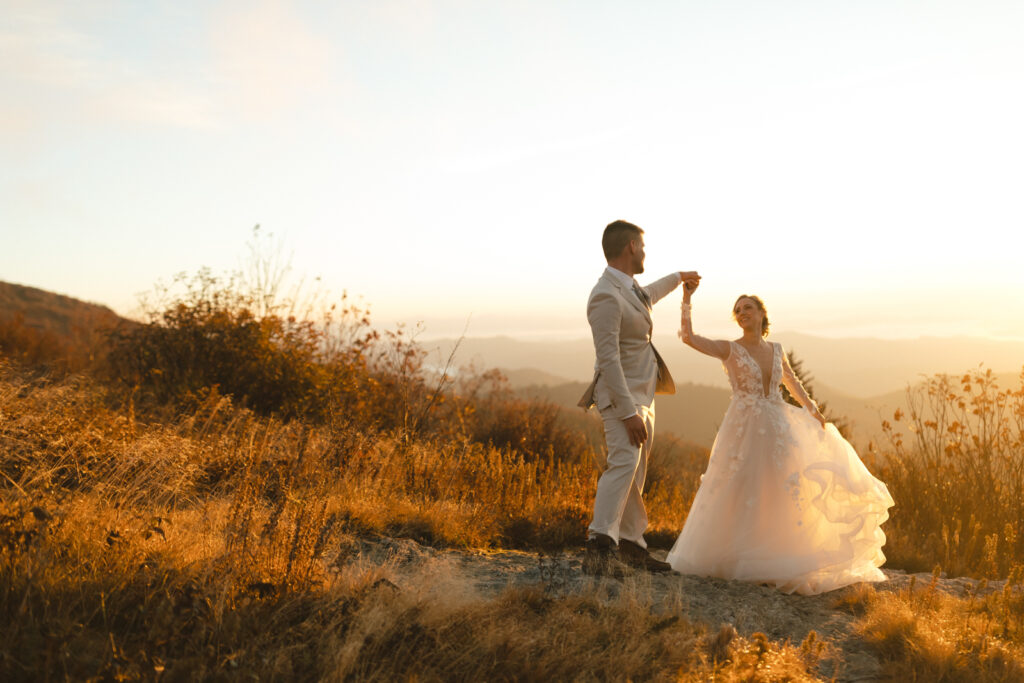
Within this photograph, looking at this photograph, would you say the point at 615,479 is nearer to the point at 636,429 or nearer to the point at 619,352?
the point at 636,429

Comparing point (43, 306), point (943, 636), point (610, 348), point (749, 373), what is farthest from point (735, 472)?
point (43, 306)

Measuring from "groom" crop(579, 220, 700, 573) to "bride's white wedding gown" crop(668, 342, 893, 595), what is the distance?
19.8 inches

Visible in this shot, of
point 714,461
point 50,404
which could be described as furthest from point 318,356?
point 714,461

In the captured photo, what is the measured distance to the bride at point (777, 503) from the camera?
215 inches

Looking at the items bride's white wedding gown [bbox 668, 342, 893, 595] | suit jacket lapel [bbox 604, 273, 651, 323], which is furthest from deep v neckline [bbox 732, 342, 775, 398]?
suit jacket lapel [bbox 604, 273, 651, 323]

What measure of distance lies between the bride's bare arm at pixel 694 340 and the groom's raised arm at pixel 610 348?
0.82 metres

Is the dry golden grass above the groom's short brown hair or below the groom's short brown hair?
below

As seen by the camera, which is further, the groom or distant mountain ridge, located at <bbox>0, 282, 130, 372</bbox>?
distant mountain ridge, located at <bbox>0, 282, 130, 372</bbox>

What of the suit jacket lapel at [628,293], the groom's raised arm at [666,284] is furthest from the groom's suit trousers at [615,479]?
the groom's raised arm at [666,284]

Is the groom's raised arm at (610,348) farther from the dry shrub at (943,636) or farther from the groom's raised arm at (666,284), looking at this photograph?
the dry shrub at (943,636)

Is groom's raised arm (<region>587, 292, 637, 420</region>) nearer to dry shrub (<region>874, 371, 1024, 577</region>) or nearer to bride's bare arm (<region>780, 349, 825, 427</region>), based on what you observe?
bride's bare arm (<region>780, 349, 825, 427</region>)

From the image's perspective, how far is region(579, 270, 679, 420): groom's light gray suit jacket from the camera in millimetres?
5129

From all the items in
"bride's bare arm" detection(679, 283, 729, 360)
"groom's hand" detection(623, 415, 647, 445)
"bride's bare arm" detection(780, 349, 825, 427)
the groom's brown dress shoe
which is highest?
"bride's bare arm" detection(679, 283, 729, 360)

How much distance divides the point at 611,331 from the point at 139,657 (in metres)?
3.44
